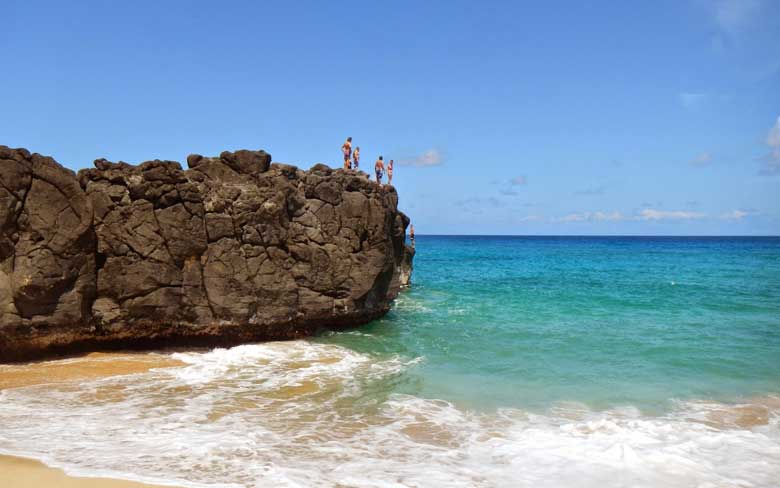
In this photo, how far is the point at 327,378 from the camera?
38.7 ft

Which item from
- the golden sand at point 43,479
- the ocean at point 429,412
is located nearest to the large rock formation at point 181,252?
the ocean at point 429,412

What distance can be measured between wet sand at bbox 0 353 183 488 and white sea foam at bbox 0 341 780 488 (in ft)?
0.83

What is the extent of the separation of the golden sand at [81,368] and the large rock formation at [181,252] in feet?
1.76

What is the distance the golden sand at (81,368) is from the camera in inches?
428

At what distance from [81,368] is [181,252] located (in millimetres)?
3499

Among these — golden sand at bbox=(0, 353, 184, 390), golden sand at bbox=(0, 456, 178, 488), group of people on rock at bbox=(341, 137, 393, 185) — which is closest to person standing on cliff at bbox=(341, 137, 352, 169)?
group of people on rock at bbox=(341, 137, 393, 185)

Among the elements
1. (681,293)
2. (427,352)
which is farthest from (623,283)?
(427,352)

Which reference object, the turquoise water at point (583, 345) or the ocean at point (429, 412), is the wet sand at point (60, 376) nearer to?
the ocean at point (429, 412)

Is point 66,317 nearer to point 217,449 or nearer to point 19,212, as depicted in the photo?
point 19,212

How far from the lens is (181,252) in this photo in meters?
13.7

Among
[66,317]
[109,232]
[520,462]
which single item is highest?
[109,232]

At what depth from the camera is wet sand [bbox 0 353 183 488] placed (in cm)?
644

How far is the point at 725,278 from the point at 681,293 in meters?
11.8

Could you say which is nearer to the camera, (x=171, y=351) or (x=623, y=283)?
(x=171, y=351)
